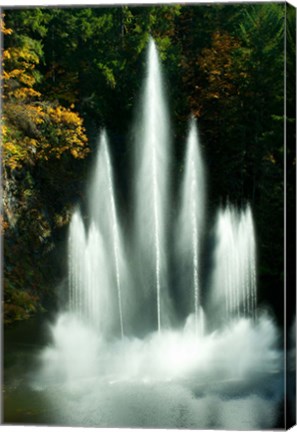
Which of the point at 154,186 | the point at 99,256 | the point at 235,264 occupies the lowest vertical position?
the point at 235,264

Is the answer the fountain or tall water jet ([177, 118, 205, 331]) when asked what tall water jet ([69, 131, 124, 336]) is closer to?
the fountain

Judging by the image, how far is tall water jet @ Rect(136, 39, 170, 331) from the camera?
1284 centimetres

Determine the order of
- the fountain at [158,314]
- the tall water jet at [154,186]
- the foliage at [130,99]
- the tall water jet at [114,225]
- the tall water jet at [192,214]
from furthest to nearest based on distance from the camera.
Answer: the tall water jet at [114,225]
the tall water jet at [154,186]
the tall water jet at [192,214]
the fountain at [158,314]
the foliage at [130,99]

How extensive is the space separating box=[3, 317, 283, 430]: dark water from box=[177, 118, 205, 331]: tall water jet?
1.01 meters

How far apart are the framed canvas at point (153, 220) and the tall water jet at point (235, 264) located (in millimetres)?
20

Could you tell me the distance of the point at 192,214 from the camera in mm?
12719

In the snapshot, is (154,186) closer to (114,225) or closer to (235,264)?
(114,225)

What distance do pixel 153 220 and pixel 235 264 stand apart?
127 cm

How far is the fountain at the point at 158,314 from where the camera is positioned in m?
12.6

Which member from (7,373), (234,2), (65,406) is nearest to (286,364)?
(65,406)

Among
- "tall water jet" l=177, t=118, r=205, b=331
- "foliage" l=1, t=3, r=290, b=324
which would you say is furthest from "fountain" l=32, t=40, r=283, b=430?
"foliage" l=1, t=3, r=290, b=324

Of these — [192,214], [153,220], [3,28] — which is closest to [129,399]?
[153,220]

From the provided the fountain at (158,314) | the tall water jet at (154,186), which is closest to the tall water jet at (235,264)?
the fountain at (158,314)

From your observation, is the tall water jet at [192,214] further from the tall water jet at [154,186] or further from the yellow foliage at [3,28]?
the yellow foliage at [3,28]
